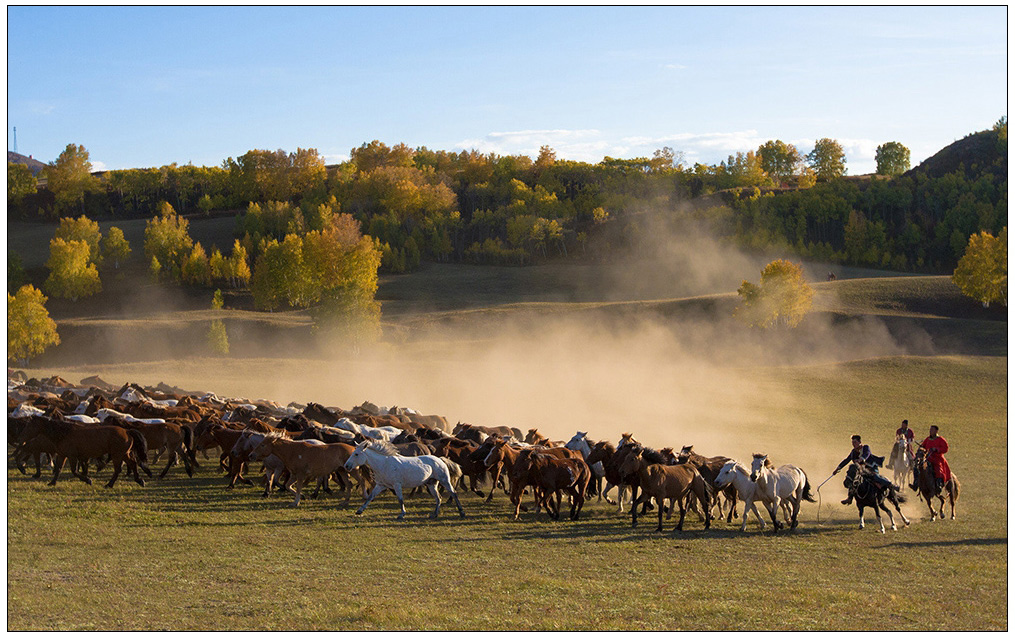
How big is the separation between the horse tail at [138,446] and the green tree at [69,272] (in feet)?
277

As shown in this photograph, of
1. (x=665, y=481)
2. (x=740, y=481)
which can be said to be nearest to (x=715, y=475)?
(x=740, y=481)

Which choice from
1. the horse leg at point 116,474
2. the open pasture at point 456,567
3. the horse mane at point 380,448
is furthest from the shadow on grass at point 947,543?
the horse leg at point 116,474

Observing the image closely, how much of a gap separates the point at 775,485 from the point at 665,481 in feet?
7.58

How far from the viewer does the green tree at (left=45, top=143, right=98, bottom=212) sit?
13950cm

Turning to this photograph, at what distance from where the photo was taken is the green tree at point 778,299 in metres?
69.0

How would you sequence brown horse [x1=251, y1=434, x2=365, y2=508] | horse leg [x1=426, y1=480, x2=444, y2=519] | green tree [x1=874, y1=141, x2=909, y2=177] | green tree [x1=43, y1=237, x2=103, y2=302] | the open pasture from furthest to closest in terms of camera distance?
green tree [x1=874, y1=141, x2=909, y2=177]
green tree [x1=43, y1=237, x2=103, y2=302]
brown horse [x1=251, y1=434, x2=365, y2=508]
horse leg [x1=426, y1=480, x2=444, y2=519]
the open pasture

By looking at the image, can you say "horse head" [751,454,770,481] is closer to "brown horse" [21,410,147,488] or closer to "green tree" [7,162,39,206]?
"brown horse" [21,410,147,488]

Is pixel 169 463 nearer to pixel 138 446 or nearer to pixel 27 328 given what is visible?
pixel 138 446

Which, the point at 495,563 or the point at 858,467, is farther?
the point at 858,467

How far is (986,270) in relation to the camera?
70.4 m

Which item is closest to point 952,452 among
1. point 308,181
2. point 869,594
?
point 869,594

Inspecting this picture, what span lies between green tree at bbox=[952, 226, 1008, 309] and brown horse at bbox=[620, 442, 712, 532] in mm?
62689

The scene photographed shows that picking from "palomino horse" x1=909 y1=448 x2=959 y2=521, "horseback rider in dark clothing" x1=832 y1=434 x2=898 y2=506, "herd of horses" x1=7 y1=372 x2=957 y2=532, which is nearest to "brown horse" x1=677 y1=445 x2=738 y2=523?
"herd of horses" x1=7 y1=372 x2=957 y2=532

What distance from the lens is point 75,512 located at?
1639cm
